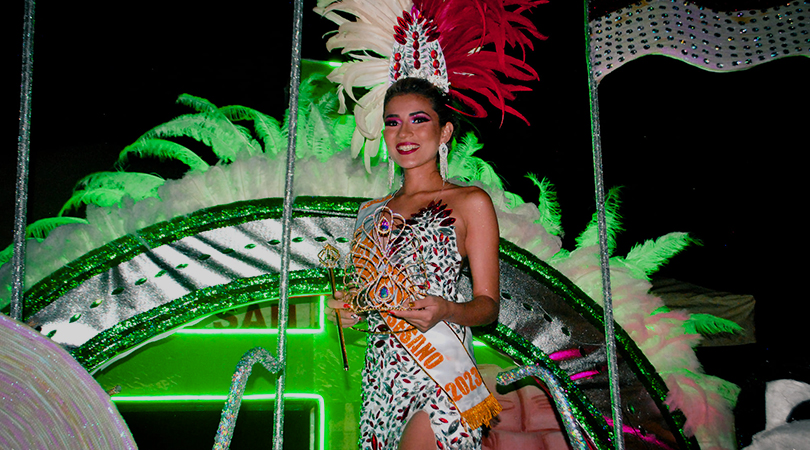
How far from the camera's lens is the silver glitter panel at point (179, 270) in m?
2.12

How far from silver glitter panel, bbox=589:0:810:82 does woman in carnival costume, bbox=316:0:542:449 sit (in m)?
0.53

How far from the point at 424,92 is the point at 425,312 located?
0.87 metres

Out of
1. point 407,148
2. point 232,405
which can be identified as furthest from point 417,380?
point 407,148

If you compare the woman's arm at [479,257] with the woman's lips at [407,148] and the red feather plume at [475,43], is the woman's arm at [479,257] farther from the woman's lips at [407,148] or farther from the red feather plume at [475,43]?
the red feather plume at [475,43]

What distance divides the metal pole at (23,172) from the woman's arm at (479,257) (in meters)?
1.47

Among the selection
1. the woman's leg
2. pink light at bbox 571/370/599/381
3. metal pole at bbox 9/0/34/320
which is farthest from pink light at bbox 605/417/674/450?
metal pole at bbox 9/0/34/320

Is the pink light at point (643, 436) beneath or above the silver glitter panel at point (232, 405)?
beneath

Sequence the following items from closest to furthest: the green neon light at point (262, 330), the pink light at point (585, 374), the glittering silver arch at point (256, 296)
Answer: the glittering silver arch at point (256, 296) < the pink light at point (585, 374) < the green neon light at point (262, 330)

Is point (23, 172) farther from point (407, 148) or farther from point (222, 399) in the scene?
point (222, 399)

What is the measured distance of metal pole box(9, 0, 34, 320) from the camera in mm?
1872

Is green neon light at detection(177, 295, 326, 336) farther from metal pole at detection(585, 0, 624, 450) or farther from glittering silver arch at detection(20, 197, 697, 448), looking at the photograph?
metal pole at detection(585, 0, 624, 450)

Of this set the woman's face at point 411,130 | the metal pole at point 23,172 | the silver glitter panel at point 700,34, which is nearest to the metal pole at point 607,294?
the silver glitter panel at point 700,34

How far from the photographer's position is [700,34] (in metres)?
2.42

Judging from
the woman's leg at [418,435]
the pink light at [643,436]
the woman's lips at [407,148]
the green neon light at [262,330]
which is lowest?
the pink light at [643,436]
